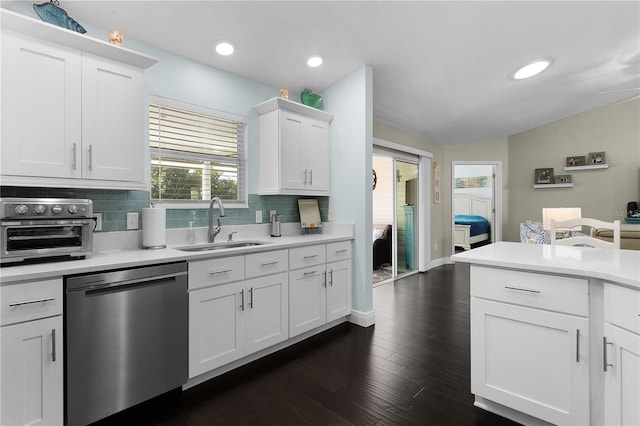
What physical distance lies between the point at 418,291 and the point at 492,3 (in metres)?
3.35

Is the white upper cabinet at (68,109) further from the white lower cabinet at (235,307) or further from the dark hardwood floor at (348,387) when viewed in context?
the dark hardwood floor at (348,387)

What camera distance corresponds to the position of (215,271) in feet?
6.85

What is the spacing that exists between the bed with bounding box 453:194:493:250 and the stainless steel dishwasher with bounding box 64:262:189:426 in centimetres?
605

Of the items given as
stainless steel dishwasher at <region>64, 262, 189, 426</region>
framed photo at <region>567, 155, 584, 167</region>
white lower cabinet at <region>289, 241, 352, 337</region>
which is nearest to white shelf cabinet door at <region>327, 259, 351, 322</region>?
white lower cabinet at <region>289, 241, 352, 337</region>

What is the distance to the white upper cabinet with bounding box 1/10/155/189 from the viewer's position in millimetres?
1659

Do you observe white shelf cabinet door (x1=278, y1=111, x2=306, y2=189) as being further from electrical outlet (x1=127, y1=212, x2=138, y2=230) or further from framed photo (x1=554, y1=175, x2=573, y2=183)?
framed photo (x1=554, y1=175, x2=573, y2=183)

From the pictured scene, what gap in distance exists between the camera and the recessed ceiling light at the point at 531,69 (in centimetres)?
350

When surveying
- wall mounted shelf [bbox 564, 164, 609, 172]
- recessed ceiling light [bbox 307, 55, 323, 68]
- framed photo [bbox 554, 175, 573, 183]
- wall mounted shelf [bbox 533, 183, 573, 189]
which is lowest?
wall mounted shelf [bbox 533, 183, 573, 189]

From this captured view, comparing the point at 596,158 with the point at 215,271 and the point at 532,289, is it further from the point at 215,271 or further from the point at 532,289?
the point at 215,271

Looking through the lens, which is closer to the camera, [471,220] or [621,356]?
[621,356]

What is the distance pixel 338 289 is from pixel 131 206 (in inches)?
Answer: 75.0

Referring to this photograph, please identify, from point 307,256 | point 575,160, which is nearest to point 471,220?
point 575,160

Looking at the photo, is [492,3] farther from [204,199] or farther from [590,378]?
[204,199]

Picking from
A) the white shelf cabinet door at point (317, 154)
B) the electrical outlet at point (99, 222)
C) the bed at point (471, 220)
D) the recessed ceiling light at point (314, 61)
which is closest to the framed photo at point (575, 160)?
the bed at point (471, 220)
